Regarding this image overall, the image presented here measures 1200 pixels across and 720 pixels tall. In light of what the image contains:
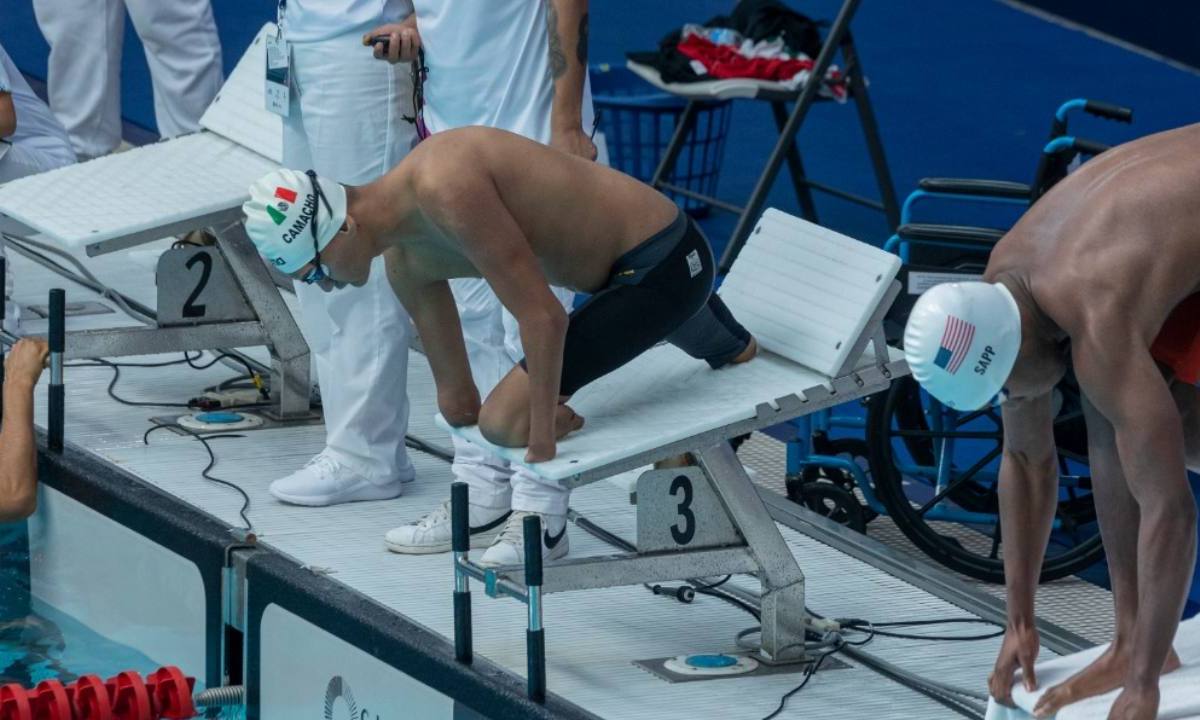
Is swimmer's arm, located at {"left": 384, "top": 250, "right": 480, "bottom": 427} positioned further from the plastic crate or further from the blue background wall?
the blue background wall

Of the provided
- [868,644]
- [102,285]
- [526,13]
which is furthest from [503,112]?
[102,285]

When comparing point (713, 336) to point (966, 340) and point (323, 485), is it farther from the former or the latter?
point (323, 485)

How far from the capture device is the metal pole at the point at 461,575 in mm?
3305

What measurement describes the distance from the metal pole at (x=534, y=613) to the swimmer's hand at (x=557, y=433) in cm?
13

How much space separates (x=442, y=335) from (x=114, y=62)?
3.77m

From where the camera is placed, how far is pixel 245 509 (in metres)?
4.24

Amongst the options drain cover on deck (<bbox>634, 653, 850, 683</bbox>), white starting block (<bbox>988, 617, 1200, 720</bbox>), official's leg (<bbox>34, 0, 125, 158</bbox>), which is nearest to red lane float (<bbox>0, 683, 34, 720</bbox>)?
drain cover on deck (<bbox>634, 653, 850, 683</bbox>)

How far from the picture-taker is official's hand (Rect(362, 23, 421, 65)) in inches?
151

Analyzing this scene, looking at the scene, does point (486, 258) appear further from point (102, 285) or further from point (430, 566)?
point (102, 285)

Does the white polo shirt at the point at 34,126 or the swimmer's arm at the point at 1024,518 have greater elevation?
the swimmer's arm at the point at 1024,518

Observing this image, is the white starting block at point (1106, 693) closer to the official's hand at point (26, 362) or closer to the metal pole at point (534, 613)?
the metal pole at point (534, 613)

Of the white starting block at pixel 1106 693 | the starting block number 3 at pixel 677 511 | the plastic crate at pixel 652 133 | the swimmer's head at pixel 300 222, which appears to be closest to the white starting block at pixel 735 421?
the starting block number 3 at pixel 677 511

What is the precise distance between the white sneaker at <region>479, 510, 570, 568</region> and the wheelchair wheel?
0.76 m

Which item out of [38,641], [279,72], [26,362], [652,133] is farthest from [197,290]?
[652,133]
